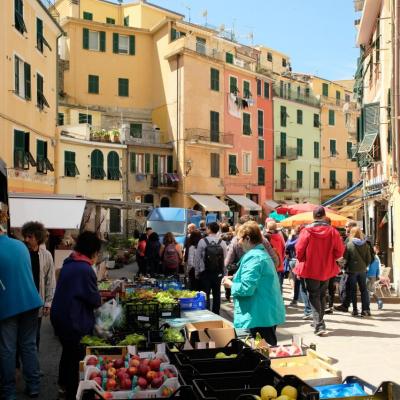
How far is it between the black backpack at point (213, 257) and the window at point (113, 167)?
25316mm

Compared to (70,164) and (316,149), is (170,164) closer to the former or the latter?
(70,164)

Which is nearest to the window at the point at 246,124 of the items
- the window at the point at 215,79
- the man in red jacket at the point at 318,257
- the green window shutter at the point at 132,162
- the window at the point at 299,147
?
the window at the point at 215,79

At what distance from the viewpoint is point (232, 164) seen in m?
40.9

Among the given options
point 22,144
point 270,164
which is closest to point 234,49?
point 270,164

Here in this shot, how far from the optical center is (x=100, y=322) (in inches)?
205

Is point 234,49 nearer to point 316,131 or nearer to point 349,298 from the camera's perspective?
point 316,131

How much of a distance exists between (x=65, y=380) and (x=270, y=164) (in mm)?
41417

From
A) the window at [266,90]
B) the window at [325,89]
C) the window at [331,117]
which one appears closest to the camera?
the window at [266,90]

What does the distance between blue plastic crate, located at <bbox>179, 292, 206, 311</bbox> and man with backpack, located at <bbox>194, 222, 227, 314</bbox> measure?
1.83 metres

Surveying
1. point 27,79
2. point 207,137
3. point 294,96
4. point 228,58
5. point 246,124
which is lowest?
point 27,79

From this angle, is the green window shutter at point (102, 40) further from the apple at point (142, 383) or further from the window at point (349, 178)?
the apple at point (142, 383)

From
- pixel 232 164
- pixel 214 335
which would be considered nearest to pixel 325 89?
pixel 232 164

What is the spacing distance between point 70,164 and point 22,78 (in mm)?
10947

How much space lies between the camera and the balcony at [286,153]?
46562 mm
